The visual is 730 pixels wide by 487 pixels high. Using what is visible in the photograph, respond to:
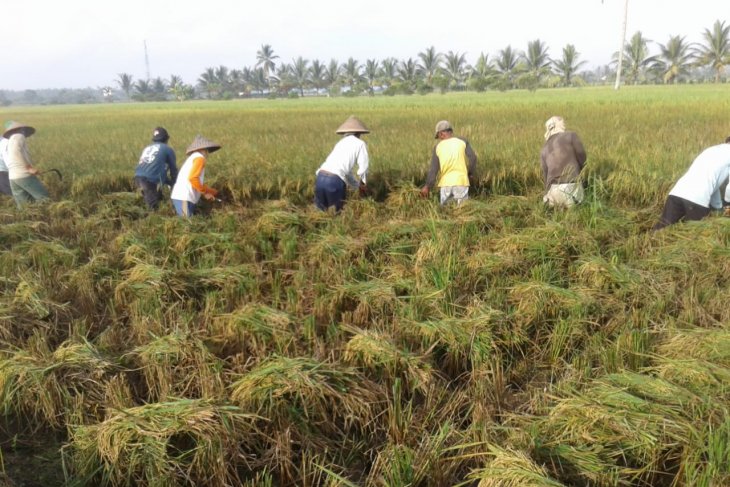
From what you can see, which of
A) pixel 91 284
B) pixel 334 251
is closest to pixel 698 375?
pixel 334 251

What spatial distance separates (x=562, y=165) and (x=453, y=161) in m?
0.99

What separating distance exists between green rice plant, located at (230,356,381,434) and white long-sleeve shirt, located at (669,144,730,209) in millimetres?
3131

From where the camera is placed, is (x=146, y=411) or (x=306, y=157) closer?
(x=146, y=411)

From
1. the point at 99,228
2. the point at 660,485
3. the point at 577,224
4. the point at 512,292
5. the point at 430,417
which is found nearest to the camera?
the point at 660,485

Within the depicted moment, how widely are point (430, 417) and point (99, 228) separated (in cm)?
395

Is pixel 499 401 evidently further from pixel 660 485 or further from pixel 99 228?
pixel 99 228

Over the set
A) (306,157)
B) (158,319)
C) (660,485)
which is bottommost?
(660,485)

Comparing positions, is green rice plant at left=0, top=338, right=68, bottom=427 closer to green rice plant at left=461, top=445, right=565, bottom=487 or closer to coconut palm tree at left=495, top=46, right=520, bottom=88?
green rice plant at left=461, top=445, right=565, bottom=487

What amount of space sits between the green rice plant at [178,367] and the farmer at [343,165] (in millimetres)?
2432

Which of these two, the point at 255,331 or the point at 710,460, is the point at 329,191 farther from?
the point at 710,460

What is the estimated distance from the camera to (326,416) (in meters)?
1.95

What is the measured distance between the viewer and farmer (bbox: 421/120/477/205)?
14.5ft

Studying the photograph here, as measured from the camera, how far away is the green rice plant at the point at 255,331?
8.06 feet

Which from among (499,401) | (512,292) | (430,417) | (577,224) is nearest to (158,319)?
(430,417)
